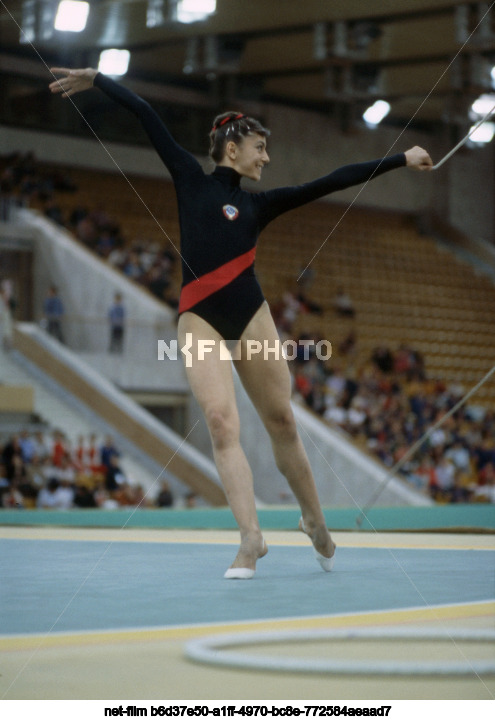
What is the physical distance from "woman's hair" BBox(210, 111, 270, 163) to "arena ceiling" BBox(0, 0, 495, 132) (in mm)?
12037

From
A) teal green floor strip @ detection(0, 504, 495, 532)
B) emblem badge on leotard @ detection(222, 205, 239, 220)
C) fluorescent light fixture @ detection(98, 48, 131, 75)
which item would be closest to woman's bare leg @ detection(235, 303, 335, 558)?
emblem badge on leotard @ detection(222, 205, 239, 220)

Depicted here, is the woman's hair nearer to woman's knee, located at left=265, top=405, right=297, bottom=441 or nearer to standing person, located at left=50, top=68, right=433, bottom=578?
standing person, located at left=50, top=68, right=433, bottom=578

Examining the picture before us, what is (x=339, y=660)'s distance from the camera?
231cm

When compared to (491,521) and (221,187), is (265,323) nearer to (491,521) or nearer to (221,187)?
(221,187)

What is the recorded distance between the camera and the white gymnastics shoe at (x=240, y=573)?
400 cm

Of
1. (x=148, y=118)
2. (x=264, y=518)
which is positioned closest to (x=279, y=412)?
(x=148, y=118)

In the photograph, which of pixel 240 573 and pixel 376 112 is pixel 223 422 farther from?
pixel 376 112

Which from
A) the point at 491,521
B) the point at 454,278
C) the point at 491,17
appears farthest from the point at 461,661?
the point at 454,278

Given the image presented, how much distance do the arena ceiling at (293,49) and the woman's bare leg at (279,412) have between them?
40.6 ft

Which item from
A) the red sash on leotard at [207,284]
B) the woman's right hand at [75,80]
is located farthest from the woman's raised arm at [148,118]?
the red sash on leotard at [207,284]

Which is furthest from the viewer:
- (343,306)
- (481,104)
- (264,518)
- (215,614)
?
(343,306)

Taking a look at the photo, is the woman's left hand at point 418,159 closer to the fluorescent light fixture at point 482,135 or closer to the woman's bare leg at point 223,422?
the woman's bare leg at point 223,422

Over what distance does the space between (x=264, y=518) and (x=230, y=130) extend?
17.4 ft

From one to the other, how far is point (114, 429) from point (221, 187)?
12.3m
